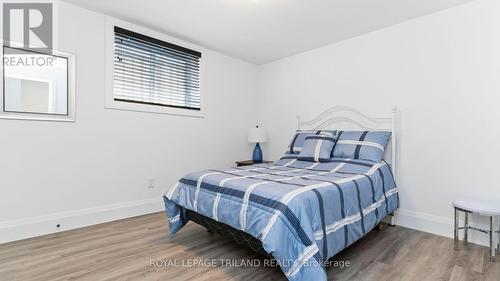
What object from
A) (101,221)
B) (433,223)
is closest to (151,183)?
(101,221)

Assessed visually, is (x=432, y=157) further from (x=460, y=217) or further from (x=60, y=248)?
(x=60, y=248)

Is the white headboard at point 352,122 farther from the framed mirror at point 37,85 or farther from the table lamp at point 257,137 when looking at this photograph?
the framed mirror at point 37,85

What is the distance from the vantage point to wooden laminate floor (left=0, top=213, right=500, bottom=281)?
182cm

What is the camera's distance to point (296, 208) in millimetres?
1562

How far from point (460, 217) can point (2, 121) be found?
4.54 m

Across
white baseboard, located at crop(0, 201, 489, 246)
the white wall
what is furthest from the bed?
the white wall

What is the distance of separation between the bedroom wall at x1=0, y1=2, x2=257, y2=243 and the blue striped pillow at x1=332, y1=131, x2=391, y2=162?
2029 mm

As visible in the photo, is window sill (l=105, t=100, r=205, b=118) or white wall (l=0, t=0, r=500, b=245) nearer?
white wall (l=0, t=0, r=500, b=245)

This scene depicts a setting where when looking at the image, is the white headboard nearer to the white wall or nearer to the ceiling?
the white wall

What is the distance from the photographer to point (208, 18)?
2.95 metres

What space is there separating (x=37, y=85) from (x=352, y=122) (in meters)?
3.67

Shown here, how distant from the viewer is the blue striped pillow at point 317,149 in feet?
9.81

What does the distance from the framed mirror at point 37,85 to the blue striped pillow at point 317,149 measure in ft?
8.82

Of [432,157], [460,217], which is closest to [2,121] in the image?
[432,157]
